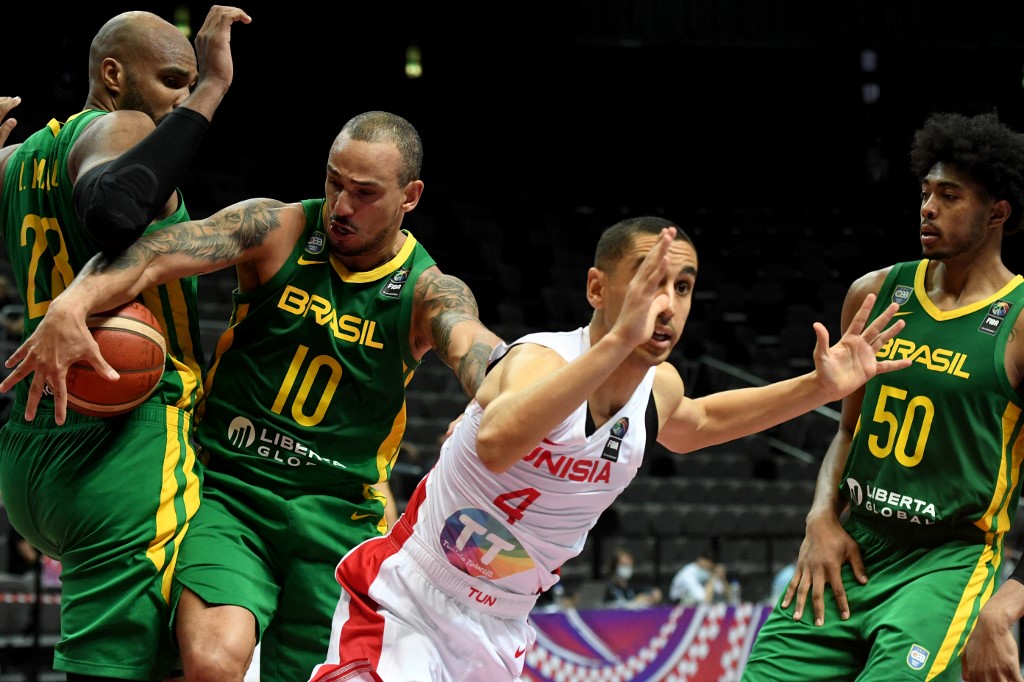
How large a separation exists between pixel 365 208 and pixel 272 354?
0.54 metres

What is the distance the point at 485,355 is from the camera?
356 centimetres

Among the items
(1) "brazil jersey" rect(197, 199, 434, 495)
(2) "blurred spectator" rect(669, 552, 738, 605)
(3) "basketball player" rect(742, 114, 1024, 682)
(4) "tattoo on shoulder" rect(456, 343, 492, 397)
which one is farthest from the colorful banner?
(4) "tattoo on shoulder" rect(456, 343, 492, 397)

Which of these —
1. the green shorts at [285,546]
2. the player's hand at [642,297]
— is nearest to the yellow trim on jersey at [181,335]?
the green shorts at [285,546]

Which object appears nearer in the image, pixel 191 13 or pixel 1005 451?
pixel 1005 451

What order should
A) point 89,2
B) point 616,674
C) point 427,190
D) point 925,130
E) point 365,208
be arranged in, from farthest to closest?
point 427,190, point 89,2, point 616,674, point 925,130, point 365,208

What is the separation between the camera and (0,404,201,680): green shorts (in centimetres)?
361

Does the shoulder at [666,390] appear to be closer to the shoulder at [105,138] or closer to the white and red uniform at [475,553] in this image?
the white and red uniform at [475,553]

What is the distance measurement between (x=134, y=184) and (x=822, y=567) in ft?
8.00

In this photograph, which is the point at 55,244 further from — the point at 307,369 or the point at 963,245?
the point at 963,245

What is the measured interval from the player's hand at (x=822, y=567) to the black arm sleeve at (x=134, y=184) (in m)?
2.32

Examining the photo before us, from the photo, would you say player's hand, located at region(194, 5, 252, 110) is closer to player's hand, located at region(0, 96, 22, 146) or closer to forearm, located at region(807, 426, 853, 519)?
player's hand, located at region(0, 96, 22, 146)

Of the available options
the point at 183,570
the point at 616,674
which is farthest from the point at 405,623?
the point at 616,674

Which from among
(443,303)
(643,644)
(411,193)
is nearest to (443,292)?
(443,303)

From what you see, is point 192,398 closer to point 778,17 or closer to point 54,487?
point 54,487
